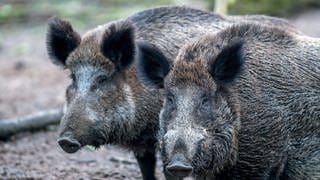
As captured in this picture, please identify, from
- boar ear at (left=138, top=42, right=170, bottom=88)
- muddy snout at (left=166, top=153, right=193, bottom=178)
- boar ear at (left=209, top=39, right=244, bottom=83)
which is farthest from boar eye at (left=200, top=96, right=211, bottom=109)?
muddy snout at (left=166, top=153, right=193, bottom=178)

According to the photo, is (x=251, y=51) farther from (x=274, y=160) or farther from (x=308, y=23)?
(x=308, y=23)

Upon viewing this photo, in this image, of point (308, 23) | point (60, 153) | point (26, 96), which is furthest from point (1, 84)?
point (308, 23)

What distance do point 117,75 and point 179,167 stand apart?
200 cm

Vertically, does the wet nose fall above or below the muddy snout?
below

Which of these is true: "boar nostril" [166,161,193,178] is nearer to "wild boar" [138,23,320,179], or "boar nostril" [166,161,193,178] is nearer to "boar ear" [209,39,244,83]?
"wild boar" [138,23,320,179]

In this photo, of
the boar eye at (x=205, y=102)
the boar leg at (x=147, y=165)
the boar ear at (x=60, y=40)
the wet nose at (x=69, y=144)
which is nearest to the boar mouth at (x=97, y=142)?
the wet nose at (x=69, y=144)

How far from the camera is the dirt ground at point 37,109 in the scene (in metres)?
8.10

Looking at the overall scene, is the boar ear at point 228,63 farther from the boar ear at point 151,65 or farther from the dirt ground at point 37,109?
the dirt ground at point 37,109

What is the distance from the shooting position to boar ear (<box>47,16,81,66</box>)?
730 centimetres

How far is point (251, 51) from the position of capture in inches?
259

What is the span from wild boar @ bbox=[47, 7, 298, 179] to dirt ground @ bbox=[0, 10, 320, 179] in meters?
0.63

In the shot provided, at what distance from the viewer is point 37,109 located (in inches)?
439

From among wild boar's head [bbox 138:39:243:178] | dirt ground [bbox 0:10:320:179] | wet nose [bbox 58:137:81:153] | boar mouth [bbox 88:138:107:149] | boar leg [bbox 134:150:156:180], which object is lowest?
dirt ground [bbox 0:10:320:179]

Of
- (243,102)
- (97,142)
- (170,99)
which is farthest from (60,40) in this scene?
(243,102)
